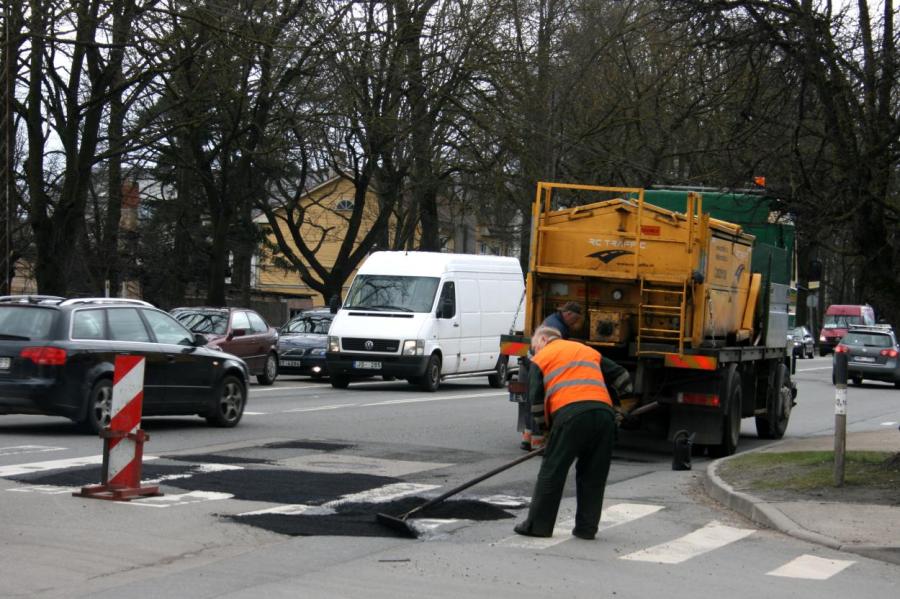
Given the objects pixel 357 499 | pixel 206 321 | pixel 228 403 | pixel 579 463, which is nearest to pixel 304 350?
pixel 206 321

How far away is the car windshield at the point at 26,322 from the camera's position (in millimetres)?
14602

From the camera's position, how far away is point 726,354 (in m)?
15.2

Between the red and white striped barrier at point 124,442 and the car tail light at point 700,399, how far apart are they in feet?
22.7

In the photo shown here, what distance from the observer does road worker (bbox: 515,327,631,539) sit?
897 centimetres

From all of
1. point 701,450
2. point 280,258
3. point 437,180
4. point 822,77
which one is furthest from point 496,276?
point 280,258

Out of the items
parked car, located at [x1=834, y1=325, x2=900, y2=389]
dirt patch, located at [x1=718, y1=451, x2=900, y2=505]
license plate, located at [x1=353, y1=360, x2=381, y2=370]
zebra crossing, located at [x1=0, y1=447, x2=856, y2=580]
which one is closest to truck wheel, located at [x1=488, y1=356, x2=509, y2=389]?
license plate, located at [x1=353, y1=360, x2=381, y2=370]

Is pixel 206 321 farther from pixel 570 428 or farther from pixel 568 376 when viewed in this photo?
pixel 570 428

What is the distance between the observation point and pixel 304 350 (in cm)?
2997

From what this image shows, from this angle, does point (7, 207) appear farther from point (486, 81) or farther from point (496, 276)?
point (486, 81)

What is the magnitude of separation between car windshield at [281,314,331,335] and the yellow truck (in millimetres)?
15657

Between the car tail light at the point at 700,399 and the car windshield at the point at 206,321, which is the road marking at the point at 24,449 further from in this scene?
the car windshield at the point at 206,321

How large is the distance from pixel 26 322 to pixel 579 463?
26.3 feet

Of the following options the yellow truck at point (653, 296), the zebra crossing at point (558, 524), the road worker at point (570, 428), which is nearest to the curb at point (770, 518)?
the zebra crossing at point (558, 524)

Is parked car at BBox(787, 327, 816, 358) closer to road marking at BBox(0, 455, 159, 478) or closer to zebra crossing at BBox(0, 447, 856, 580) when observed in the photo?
zebra crossing at BBox(0, 447, 856, 580)
